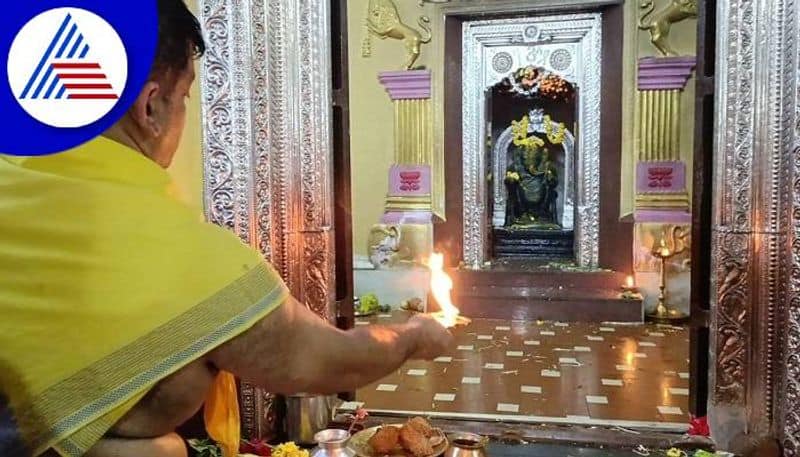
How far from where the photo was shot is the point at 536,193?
32.9 feet

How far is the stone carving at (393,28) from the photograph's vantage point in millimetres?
8281

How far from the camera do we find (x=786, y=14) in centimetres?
293

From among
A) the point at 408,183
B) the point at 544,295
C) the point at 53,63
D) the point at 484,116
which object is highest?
the point at 484,116

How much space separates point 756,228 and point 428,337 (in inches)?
89.4

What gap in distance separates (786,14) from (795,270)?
3.91ft

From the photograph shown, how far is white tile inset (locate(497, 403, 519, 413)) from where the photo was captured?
13.4 ft

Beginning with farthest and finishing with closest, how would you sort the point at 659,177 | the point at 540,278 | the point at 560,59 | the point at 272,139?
the point at 560,59
the point at 540,278
the point at 659,177
the point at 272,139

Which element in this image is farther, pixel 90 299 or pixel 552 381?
pixel 552 381

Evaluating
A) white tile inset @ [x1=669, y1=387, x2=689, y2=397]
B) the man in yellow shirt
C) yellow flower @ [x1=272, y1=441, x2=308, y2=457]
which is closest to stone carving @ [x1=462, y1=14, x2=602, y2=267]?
white tile inset @ [x1=669, y1=387, x2=689, y2=397]

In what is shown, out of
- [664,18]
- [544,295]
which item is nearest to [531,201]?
[544,295]

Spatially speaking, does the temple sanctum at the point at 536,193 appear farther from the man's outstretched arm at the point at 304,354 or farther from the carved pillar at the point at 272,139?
the man's outstretched arm at the point at 304,354

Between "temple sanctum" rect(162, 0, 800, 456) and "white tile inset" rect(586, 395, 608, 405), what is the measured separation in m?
0.03

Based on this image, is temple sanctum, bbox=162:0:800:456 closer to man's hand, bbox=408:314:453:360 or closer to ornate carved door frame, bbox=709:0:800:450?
ornate carved door frame, bbox=709:0:800:450

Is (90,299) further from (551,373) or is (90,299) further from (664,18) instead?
(664,18)
